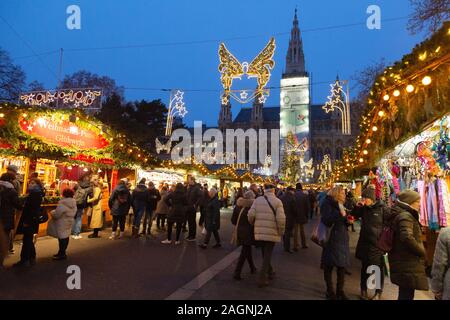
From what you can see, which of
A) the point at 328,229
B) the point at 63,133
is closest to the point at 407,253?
the point at 328,229

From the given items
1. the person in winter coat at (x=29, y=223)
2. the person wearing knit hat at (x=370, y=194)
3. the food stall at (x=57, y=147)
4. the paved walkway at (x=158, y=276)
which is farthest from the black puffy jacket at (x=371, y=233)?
Result: the food stall at (x=57, y=147)

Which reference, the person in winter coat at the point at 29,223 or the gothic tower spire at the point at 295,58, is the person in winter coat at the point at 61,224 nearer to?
the person in winter coat at the point at 29,223

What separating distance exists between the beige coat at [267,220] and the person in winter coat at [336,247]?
32.3 inches

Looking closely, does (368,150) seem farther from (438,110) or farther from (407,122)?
(438,110)

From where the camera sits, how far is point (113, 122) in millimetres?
31359

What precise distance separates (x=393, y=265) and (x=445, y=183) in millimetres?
2934

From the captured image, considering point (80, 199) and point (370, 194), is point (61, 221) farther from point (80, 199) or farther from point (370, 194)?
point (370, 194)

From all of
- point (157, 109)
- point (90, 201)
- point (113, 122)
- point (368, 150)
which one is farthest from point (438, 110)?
Answer: point (157, 109)

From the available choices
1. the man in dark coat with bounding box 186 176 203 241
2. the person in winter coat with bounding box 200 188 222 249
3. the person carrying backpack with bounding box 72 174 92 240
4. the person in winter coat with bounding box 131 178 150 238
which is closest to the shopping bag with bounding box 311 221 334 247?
the person in winter coat with bounding box 200 188 222 249

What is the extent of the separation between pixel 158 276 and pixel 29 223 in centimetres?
266

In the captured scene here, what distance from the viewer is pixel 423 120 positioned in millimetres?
6188

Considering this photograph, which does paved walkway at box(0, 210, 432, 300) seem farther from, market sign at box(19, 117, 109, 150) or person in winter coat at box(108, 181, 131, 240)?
market sign at box(19, 117, 109, 150)

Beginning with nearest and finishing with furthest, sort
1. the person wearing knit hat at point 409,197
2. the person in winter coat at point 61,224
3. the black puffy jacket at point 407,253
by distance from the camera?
the black puffy jacket at point 407,253 < the person wearing knit hat at point 409,197 < the person in winter coat at point 61,224

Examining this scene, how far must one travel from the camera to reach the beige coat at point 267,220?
5.49 meters
